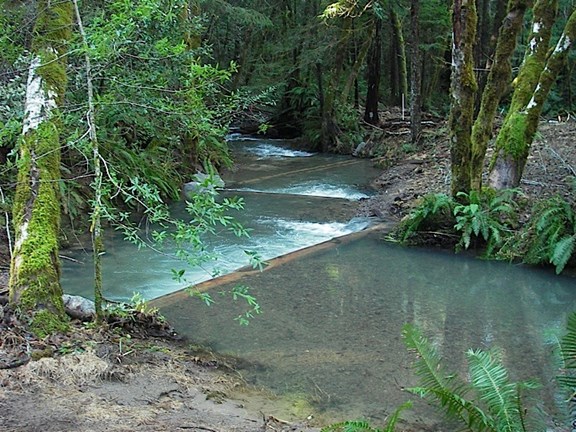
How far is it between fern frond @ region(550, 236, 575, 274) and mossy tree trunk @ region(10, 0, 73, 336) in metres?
6.48

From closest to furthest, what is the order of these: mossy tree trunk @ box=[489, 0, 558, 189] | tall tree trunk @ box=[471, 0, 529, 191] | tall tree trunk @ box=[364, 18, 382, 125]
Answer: tall tree trunk @ box=[471, 0, 529, 191]
mossy tree trunk @ box=[489, 0, 558, 189]
tall tree trunk @ box=[364, 18, 382, 125]

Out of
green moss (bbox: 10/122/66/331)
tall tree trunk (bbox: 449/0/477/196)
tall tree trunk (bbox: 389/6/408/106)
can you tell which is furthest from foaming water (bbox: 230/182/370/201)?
green moss (bbox: 10/122/66/331)

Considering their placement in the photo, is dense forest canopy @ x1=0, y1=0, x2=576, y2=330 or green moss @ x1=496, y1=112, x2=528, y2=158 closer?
dense forest canopy @ x1=0, y1=0, x2=576, y2=330

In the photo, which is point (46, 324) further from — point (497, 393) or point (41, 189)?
point (497, 393)

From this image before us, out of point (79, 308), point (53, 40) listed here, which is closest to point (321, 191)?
point (53, 40)

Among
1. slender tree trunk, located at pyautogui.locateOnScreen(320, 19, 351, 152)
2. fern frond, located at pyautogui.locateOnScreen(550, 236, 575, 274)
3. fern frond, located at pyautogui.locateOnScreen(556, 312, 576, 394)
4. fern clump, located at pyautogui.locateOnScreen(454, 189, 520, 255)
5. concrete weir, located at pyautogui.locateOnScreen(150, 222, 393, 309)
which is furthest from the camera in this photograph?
slender tree trunk, located at pyautogui.locateOnScreen(320, 19, 351, 152)

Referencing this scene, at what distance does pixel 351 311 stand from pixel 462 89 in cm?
437

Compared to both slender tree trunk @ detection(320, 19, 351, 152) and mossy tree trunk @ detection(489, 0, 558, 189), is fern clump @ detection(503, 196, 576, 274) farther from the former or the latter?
slender tree trunk @ detection(320, 19, 351, 152)

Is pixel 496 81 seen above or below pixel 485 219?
above

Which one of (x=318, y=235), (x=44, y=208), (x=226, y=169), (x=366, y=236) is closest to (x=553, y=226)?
(x=366, y=236)

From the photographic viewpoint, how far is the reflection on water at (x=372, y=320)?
17.6 feet

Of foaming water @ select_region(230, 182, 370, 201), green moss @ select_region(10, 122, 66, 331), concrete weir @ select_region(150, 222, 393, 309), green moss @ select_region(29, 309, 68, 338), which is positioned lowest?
concrete weir @ select_region(150, 222, 393, 309)

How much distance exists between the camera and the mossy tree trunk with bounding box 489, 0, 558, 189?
10.8 metres

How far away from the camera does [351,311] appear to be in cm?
726
